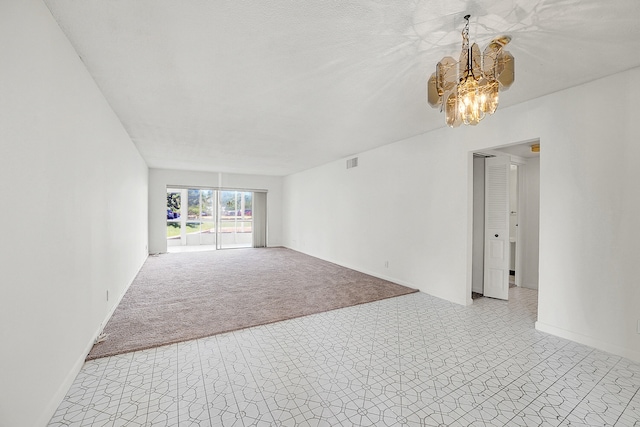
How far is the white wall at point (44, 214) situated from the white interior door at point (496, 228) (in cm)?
480

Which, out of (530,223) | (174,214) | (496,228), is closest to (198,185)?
(174,214)

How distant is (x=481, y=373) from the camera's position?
2.11 metres

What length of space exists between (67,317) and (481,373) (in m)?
3.03

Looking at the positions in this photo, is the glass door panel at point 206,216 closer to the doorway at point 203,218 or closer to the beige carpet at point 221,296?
the doorway at point 203,218

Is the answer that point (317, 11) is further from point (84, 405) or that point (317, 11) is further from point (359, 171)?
point (359, 171)

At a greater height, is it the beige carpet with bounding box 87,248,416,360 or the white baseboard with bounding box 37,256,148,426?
the white baseboard with bounding box 37,256,148,426

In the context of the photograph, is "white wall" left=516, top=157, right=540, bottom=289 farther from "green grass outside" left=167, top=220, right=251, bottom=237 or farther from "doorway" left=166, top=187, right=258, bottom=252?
"green grass outside" left=167, top=220, right=251, bottom=237

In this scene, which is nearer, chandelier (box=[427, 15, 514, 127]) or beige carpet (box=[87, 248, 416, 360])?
chandelier (box=[427, 15, 514, 127])

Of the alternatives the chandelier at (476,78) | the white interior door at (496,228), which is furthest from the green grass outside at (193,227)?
the chandelier at (476,78)

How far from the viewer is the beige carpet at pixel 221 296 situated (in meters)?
2.79

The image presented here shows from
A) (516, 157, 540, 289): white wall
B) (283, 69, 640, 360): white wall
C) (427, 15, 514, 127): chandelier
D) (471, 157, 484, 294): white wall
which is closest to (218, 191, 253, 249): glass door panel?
(283, 69, 640, 360): white wall

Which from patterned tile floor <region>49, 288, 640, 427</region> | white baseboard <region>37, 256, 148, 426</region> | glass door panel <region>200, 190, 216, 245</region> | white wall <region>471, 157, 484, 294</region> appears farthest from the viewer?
glass door panel <region>200, 190, 216, 245</region>

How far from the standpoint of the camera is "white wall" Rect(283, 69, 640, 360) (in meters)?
2.38

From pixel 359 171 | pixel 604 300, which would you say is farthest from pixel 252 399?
pixel 359 171
